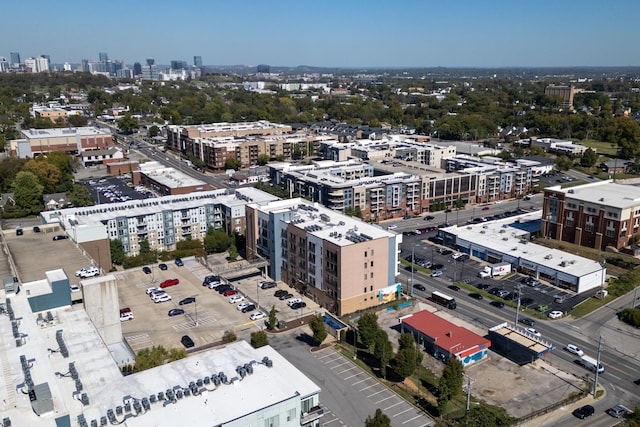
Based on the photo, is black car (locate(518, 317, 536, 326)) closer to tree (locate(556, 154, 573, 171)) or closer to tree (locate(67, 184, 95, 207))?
tree (locate(67, 184, 95, 207))

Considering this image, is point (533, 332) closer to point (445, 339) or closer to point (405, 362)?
point (445, 339)

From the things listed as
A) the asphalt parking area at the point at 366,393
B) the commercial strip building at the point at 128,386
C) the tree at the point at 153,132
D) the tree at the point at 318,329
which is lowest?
the asphalt parking area at the point at 366,393

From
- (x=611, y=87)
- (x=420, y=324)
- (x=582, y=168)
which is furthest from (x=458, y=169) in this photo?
(x=611, y=87)

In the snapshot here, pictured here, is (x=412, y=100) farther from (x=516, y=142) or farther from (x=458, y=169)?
(x=458, y=169)

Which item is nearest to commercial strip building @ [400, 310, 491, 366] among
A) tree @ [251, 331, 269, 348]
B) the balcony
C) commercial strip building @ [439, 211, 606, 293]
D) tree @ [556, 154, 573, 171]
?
tree @ [251, 331, 269, 348]

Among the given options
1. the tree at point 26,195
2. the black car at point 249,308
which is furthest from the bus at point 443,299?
the tree at point 26,195

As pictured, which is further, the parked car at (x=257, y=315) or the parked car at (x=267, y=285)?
the parked car at (x=267, y=285)

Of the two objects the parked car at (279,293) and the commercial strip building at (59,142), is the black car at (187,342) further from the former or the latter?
the commercial strip building at (59,142)
